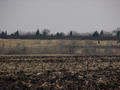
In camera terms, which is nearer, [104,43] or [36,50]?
[36,50]

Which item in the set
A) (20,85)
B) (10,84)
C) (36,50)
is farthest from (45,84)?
(36,50)

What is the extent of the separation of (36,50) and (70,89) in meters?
26.5

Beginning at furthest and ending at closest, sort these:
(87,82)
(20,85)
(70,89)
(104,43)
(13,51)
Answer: (104,43) → (13,51) → (87,82) → (20,85) → (70,89)

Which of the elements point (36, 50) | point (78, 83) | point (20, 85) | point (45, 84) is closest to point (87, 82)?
point (78, 83)

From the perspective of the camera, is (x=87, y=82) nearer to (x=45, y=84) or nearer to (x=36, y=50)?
(x=45, y=84)

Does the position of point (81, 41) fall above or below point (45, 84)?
above

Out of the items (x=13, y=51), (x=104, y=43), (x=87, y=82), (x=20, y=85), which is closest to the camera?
(x=20, y=85)

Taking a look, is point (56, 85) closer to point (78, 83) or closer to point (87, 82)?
point (78, 83)

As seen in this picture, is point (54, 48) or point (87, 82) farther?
point (54, 48)

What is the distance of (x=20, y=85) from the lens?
10.8m

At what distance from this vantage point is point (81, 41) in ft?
136

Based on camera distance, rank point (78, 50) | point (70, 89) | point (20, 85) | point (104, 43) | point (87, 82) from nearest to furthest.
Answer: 1. point (70, 89)
2. point (20, 85)
3. point (87, 82)
4. point (78, 50)
5. point (104, 43)

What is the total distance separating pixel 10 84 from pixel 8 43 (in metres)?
28.2

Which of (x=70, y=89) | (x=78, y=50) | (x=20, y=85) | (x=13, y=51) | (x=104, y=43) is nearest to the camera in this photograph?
(x=70, y=89)
